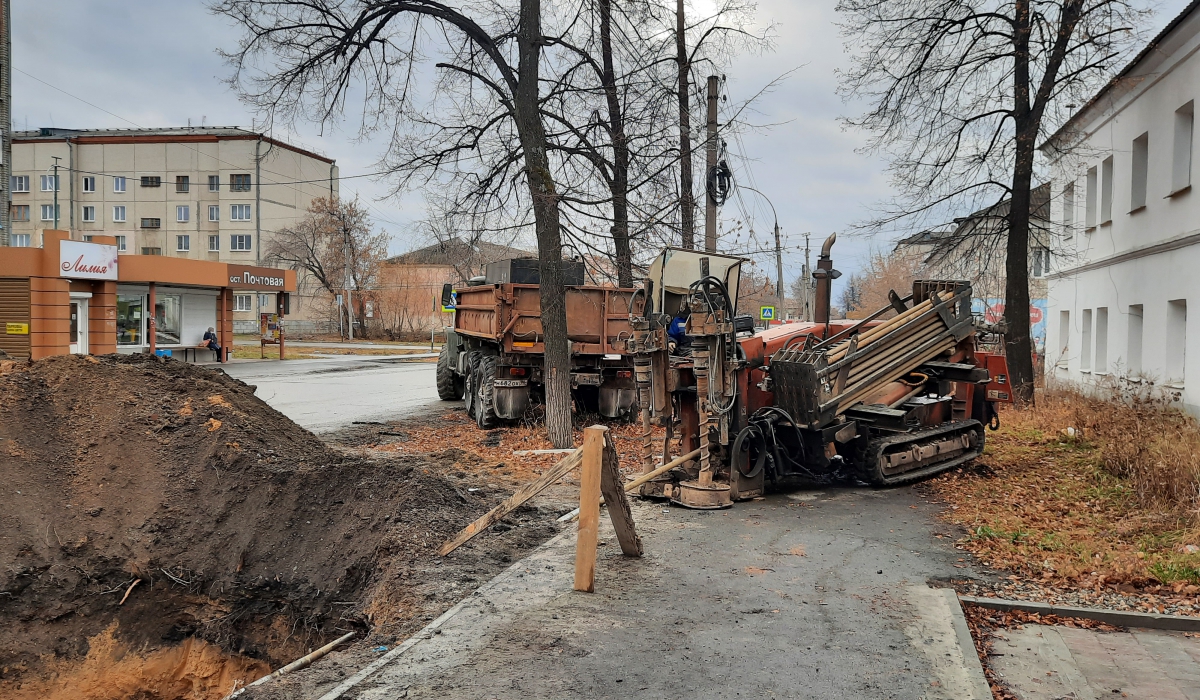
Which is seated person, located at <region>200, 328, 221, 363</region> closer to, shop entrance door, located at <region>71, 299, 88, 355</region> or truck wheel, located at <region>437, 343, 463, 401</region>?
shop entrance door, located at <region>71, 299, 88, 355</region>

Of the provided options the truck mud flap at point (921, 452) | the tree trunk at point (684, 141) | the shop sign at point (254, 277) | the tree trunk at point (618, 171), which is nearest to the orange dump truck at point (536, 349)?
the tree trunk at point (618, 171)

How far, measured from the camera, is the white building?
47.0 feet

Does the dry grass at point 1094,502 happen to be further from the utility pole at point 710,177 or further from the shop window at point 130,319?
the shop window at point 130,319

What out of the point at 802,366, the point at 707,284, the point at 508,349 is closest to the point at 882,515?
the point at 802,366

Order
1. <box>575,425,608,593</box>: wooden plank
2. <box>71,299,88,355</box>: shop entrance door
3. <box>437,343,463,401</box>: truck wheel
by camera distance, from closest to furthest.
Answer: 1. <box>575,425,608,593</box>: wooden plank
2. <box>437,343,463,401</box>: truck wheel
3. <box>71,299,88,355</box>: shop entrance door

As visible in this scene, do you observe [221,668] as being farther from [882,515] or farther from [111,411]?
[882,515]

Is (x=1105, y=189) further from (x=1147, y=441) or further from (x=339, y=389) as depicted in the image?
(x=339, y=389)

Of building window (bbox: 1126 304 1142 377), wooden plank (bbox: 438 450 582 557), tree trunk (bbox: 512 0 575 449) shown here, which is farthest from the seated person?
wooden plank (bbox: 438 450 582 557)

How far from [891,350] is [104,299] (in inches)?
1040

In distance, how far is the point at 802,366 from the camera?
8836 mm

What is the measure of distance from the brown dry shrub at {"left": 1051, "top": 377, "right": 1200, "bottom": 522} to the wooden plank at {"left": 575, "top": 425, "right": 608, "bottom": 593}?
16.8 ft

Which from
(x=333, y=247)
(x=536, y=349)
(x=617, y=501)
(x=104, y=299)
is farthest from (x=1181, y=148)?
(x=333, y=247)

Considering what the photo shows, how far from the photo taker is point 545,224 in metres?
12.0

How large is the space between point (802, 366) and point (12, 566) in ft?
23.9
